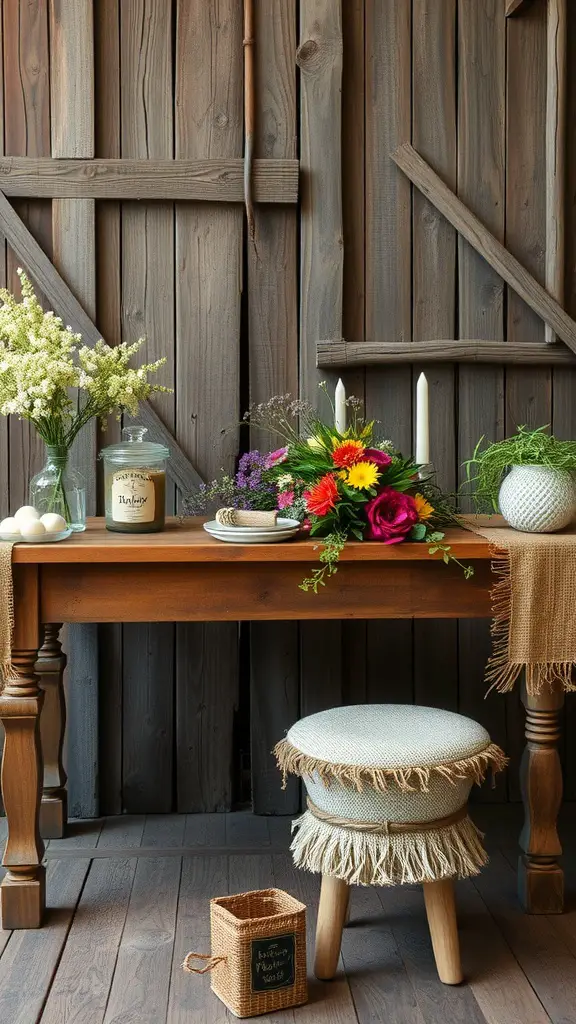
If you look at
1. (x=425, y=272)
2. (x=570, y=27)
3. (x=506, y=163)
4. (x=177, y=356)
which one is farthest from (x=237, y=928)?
(x=570, y=27)

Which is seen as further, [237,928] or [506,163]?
[506,163]

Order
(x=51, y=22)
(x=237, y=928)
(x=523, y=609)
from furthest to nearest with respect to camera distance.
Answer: (x=51, y=22) → (x=523, y=609) → (x=237, y=928)

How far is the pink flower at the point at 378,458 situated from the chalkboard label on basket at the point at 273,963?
102 centimetres

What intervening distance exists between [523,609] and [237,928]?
3.00 feet

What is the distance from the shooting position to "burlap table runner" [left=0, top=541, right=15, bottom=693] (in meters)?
2.23

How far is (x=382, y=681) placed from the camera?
10.0 feet

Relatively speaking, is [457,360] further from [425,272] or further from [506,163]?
[506,163]

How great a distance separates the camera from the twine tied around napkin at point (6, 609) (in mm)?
2232

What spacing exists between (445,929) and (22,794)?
3.23 feet

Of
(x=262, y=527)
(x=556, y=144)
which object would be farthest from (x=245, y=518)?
(x=556, y=144)

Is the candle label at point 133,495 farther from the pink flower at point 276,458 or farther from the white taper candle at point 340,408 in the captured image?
the white taper candle at point 340,408

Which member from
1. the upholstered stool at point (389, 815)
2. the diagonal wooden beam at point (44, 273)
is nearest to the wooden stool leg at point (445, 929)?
the upholstered stool at point (389, 815)

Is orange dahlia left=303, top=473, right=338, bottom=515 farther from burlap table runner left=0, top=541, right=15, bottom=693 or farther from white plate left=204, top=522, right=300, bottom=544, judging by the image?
burlap table runner left=0, top=541, right=15, bottom=693

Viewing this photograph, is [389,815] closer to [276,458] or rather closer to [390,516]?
[390,516]
